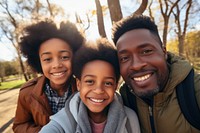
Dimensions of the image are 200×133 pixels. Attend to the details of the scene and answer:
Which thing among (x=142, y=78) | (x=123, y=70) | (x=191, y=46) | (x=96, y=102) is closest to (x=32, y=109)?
(x=96, y=102)

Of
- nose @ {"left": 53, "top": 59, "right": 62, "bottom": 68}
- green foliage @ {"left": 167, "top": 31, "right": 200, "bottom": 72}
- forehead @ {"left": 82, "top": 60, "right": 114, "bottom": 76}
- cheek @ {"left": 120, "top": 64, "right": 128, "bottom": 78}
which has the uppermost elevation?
nose @ {"left": 53, "top": 59, "right": 62, "bottom": 68}

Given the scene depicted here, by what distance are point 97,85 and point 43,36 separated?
110 cm

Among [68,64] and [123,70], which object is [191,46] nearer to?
[68,64]

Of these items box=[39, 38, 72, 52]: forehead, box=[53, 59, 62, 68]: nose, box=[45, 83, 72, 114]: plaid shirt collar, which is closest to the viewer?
box=[53, 59, 62, 68]: nose

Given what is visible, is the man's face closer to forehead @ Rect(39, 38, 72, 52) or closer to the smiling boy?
the smiling boy

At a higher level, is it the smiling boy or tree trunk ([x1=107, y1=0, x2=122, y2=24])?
tree trunk ([x1=107, y1=0, x2=122, y2=24])

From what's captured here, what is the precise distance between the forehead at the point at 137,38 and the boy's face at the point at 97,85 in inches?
10.6

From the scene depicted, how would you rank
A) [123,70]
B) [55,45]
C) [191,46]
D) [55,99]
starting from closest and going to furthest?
[123,70] → [55,45] → [55,99] → [191,46]

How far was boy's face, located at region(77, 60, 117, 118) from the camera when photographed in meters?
2.24

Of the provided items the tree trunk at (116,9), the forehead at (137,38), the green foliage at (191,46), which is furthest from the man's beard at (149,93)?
the green foliage at (191,46)

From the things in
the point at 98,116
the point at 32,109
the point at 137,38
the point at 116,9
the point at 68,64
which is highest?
the point at 116,9

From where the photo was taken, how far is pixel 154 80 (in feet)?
7.40

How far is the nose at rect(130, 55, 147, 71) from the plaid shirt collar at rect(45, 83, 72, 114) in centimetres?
99

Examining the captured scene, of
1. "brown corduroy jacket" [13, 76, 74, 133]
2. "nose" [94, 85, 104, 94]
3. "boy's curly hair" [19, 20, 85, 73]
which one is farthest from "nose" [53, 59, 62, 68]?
"nose" [94, 85, 104, 94]
